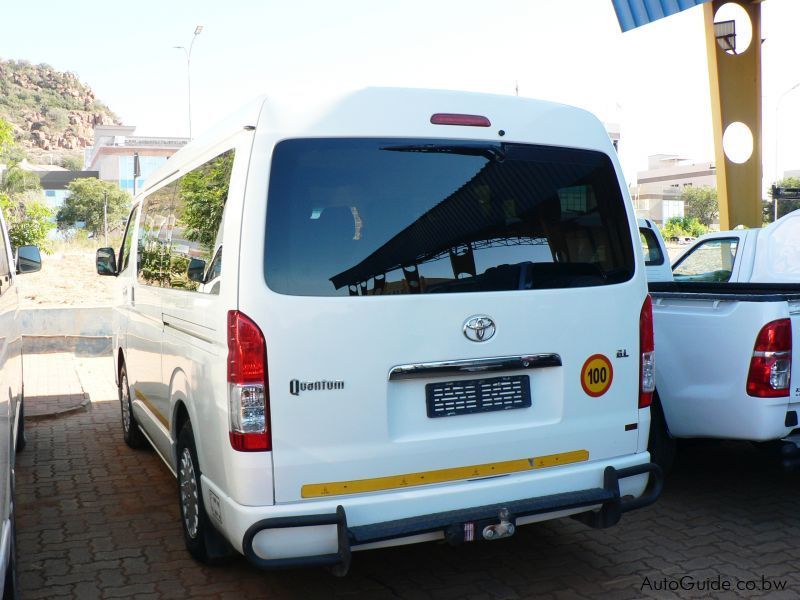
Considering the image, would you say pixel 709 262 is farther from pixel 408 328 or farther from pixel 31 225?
pixel 31 225

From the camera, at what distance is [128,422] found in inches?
274

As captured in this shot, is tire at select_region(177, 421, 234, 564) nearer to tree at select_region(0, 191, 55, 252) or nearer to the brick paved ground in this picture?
the brick paved ground

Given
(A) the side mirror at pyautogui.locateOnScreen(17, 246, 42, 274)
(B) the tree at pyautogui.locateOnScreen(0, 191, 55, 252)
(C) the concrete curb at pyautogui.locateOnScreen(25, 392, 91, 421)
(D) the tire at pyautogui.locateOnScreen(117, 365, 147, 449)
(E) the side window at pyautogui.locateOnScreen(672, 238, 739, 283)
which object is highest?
(B) the tree at pyautogui.locateOnScreen(0, 191, 55, 252)

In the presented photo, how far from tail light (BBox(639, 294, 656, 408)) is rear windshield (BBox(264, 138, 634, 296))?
0.22 metres

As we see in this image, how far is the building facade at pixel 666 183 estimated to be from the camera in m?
105

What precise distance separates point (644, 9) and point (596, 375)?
12.9 metres

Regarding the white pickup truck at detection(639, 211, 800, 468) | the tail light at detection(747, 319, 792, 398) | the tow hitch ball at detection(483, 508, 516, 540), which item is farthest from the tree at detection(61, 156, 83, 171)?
the tow hitch ball at detection(483, 508, 516, 540)

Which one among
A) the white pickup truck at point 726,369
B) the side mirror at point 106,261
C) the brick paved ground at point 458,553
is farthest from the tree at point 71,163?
the white pickup truck at point 726,369

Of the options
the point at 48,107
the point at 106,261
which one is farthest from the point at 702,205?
the point at 48,107

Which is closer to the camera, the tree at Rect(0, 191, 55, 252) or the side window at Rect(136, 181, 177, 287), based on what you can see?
the side window at Rect(136, 181, 177, 287)

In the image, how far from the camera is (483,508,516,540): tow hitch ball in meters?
3.52

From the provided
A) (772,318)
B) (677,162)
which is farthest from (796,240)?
(677,162)

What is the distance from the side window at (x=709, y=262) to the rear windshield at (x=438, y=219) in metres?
4.37

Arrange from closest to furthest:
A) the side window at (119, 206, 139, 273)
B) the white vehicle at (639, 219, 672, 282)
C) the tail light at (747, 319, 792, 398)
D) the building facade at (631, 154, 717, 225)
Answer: the tail light at (747, 319, 792, 398) < the side window at (119, 206, 139, 273) < the white vehicle at (639, 219, 672, 282) < the building facade at (631, 154, 717, 225)
